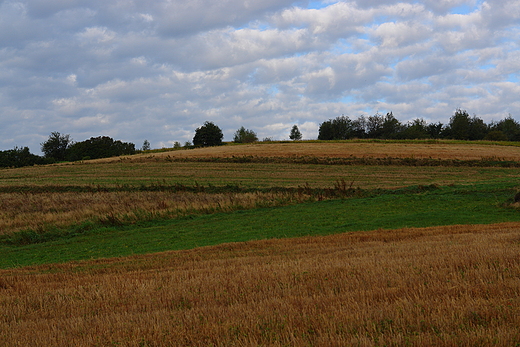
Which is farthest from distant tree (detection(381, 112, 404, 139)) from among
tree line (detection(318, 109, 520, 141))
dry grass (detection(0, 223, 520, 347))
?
dry grass (detection(0, 223, 520, 347))

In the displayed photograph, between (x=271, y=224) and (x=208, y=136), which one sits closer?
(x=271, y=224)

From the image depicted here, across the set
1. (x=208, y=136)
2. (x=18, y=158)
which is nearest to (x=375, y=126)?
(x=208, y=136)

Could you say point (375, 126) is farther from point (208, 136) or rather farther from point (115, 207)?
point (115, 207)

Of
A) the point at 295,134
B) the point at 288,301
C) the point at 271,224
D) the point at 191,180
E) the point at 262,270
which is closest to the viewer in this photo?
the point at 288,301

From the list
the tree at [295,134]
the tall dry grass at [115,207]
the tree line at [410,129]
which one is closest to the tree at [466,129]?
the tree line at [410,129]

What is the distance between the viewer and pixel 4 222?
23750 mm

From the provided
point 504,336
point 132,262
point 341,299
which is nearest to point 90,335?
point 341,299

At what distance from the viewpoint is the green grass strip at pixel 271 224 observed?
1777cm

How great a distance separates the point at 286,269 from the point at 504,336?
17.2 ft

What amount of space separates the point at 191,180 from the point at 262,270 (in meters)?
33.9

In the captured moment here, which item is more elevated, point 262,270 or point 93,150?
point 93,150

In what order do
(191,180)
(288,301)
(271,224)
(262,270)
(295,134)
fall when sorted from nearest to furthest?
(288,301), (262,270), (271,224), (191,180), (295,134)

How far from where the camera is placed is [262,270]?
32.2 feet

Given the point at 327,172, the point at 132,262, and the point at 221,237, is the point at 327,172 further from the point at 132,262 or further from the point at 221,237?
the point at 132,262
